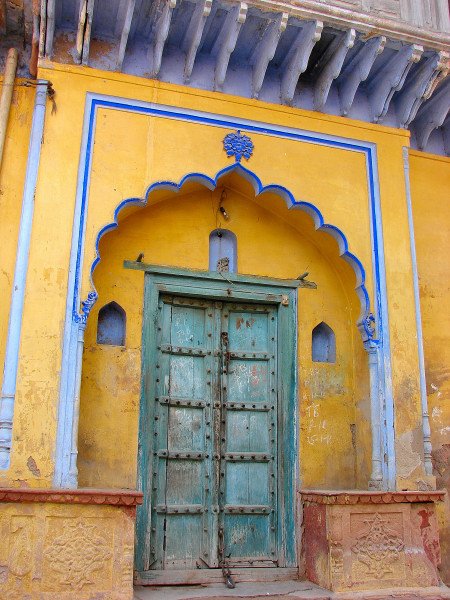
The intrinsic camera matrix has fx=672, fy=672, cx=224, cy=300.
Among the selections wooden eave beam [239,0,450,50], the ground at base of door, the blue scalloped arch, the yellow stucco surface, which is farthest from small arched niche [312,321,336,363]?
wooden eave beam [239,0,450,50]

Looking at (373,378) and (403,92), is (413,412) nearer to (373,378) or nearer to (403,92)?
(373,378)

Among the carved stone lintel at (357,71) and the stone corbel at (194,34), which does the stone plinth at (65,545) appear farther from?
the carved stone lintel at (357,71)

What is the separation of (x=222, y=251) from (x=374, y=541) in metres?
2.83

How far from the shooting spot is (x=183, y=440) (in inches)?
228

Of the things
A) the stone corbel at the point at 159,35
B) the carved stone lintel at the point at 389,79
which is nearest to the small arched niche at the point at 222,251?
the stone corbel at the point at 159,35

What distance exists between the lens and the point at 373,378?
5.91m

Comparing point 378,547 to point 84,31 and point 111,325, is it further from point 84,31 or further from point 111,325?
point 84,31

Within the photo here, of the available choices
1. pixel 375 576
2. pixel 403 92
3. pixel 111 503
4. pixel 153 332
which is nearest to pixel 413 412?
pixel 375 576

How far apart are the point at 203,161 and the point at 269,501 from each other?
3036 mm

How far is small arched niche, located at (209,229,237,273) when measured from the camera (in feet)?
20.4

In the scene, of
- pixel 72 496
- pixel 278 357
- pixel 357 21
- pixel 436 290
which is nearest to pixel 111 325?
pixel 278 357

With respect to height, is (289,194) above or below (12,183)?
above

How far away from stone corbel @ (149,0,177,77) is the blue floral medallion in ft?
2.84

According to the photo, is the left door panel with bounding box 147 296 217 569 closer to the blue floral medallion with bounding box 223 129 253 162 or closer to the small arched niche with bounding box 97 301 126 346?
the small arched niche with bounding box 97 301 126 346
